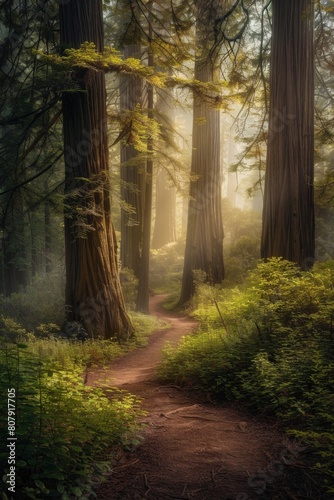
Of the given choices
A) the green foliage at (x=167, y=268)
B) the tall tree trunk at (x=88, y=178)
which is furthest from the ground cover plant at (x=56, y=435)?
the green foliage at (x=167, y=268)

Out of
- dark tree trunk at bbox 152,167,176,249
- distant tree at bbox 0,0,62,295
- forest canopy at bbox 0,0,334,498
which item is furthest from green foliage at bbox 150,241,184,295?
distant tree at bbox 0,0,62,295

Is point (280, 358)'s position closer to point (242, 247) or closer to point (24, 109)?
point (24, 109)

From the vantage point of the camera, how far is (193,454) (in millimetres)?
3467

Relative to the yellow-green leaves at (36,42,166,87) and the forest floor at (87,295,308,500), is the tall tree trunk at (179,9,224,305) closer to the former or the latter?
the yellow-green leaves at (36,42,166,87)

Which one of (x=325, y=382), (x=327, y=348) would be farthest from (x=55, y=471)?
(x=327, y=348)

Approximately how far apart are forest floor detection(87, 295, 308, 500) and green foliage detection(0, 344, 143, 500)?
0.18 metres

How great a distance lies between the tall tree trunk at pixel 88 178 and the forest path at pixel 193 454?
2979 mm

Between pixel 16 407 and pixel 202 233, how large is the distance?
39.4 feet

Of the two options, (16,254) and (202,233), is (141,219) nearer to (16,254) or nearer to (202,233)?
(202,233)

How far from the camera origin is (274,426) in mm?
3990

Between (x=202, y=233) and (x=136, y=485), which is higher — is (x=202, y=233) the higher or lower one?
the higher one

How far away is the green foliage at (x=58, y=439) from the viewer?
2564 millimetres

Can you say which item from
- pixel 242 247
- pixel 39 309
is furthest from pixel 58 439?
pixel 242 247

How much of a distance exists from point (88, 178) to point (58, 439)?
19.0ft
